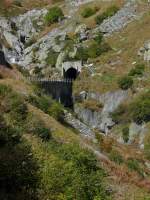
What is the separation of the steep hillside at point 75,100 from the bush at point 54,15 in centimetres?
21

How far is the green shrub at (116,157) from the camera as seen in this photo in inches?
1395

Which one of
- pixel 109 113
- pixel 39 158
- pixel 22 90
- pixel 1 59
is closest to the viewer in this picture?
pixel 39 158

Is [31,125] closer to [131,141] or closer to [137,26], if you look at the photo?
[131,141]

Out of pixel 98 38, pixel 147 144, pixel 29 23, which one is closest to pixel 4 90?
pixel 147 144

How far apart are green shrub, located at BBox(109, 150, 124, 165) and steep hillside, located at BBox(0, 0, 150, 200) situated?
120mm

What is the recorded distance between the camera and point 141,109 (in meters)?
64.6

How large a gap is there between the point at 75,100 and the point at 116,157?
35.0 metres

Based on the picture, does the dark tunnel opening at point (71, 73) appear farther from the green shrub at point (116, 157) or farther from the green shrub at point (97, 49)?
the green shrub at point (116, 157)

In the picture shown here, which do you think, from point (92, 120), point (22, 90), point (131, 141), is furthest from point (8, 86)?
point (92, 120)

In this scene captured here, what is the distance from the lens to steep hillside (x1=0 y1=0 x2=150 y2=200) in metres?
24.0

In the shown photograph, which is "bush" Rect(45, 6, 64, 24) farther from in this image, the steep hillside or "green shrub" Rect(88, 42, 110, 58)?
"green shrub" Rect(88, 42, 110, 58)

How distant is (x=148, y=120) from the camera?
210 feet

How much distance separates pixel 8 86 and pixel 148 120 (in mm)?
30620

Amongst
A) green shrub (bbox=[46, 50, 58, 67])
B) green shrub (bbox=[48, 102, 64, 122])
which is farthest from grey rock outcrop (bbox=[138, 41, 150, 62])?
green shrub (bbox=[48, 102, 64, 122])
